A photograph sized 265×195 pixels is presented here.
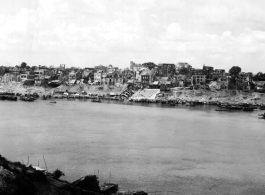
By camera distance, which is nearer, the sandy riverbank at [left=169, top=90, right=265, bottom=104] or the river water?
the river water

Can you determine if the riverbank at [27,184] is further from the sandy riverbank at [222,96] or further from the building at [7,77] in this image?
the building at [7,77]

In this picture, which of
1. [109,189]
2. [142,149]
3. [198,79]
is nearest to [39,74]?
[198,79]

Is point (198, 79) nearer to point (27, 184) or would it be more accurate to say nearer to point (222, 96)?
point (222, 96)

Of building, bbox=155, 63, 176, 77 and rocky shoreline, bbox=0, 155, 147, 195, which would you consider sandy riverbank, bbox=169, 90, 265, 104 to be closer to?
building, bbox=155, 63, 176, 77

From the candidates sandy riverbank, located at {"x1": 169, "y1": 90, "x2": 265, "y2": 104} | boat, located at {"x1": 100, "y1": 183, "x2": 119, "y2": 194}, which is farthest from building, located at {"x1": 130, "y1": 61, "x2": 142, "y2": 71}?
boat, located at {"x1": 100, "y1": 183, "x2": 119, "y2": 194}

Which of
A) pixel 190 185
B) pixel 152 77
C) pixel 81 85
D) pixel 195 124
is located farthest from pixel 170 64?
pixel 190 185

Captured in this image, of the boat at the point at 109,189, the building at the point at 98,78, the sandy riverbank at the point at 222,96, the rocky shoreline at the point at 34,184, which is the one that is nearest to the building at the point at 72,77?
the building at the point at 98,78

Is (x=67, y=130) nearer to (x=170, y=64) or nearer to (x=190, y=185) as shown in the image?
(x=190, y=185)
